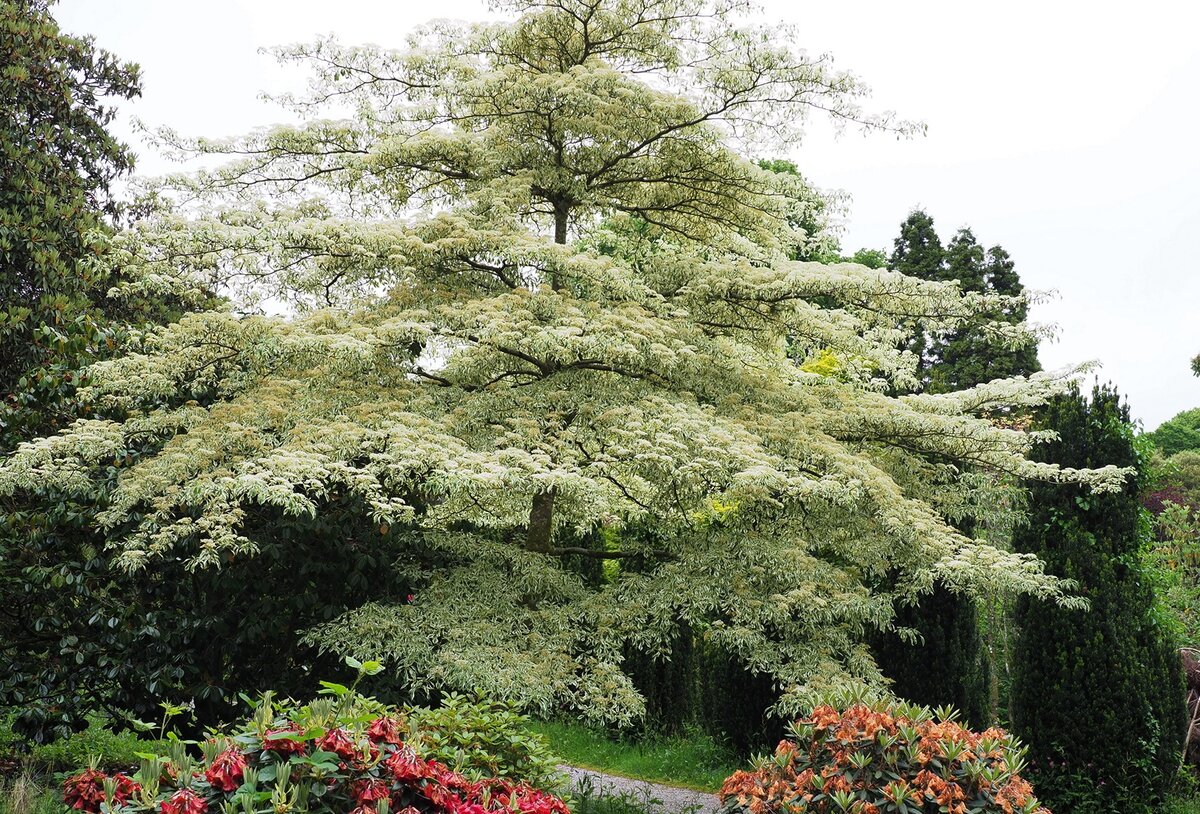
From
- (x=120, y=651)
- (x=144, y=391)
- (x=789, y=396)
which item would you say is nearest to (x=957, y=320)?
(x=789, y=396)

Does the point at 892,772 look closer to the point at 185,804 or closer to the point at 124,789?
the point at 185,804

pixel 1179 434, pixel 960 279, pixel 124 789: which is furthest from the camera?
pixel 1179 434

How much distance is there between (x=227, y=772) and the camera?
10.1 ft

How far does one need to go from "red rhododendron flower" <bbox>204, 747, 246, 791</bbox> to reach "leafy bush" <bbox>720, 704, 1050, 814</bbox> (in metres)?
2.29

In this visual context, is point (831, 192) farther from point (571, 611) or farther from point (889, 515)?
point (571, 611)

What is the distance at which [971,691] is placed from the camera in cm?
952

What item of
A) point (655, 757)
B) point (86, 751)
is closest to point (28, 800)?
point (86, 751)

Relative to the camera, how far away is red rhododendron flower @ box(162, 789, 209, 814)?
2.99 meters

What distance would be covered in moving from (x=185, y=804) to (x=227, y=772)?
0.15 m

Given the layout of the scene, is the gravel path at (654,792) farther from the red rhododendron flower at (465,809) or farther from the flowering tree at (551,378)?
the red rhododendron flower at (465,809)

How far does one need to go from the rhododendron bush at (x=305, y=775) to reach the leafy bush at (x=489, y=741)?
65 cm

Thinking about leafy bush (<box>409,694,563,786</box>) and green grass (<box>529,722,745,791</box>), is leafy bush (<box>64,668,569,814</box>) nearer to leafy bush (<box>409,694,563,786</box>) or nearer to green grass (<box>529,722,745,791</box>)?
leafy bush (<box>409,694,563,786</box>)

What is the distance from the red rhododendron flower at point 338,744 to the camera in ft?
10.2

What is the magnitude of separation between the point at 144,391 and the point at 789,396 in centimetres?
471
